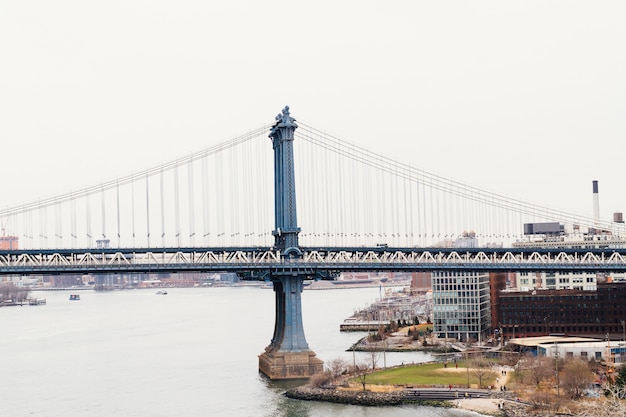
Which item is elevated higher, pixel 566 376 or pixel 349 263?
pixel 349 263

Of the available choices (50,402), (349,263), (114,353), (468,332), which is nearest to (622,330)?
(468,332)

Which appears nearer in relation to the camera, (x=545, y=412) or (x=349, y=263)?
(x=545, y=412)

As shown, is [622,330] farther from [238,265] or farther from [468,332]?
[238,265]

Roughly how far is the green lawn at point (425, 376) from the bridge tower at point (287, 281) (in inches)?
168

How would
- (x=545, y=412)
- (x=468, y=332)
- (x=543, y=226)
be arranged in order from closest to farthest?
(x=545, y=412) → (x=468, y=332) → (x=543, y=226)

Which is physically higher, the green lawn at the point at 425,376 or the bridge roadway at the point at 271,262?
the bridge roadway at the point at 271,262

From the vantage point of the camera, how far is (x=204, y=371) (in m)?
58.4

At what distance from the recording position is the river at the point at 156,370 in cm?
4584

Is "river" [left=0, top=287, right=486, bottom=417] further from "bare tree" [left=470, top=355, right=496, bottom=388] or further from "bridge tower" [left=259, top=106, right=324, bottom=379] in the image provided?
"bare tree" [left=470, top=355, right=496, bottom=388]

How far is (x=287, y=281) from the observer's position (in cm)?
5712

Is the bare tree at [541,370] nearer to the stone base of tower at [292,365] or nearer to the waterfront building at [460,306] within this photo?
the stone base of tower at [292,365]

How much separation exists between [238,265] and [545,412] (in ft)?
70.0

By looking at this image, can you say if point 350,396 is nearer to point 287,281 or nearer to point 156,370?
point 287,281

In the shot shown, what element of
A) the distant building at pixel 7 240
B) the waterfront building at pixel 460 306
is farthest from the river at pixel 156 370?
the distant building at pixel 7 240
